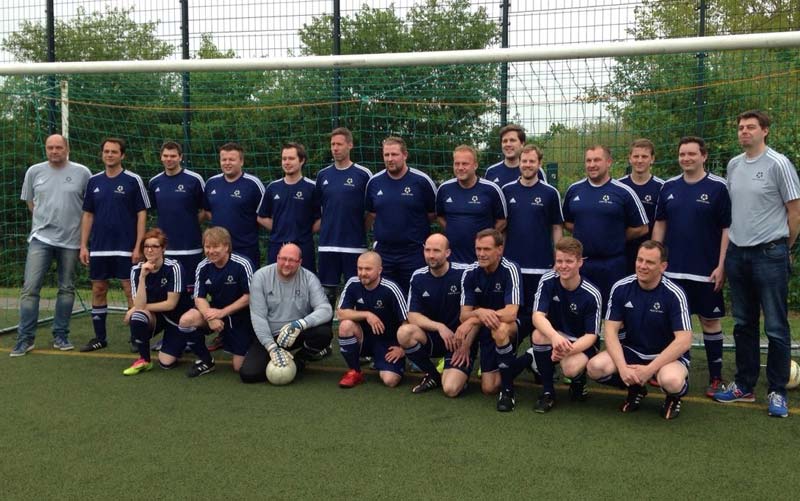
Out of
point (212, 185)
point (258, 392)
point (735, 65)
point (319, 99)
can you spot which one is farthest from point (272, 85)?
point (735, 65)

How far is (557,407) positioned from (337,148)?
2.57 m

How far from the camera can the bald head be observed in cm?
602

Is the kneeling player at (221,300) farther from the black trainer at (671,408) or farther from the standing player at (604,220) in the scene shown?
the black trainer at (671,408)

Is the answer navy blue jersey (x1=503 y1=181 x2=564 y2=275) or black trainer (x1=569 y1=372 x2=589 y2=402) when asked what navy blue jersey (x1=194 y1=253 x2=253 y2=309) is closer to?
navy blue jersey (x1=503 y1=181 x2=564 y2=275)

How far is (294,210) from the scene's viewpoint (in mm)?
5871

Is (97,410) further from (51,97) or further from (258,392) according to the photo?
(51,97)

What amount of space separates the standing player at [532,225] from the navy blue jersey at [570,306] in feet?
1.57

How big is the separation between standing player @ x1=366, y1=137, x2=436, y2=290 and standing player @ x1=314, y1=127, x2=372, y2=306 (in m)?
0.18

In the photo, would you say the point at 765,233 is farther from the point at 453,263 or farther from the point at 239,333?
the point at 239,333

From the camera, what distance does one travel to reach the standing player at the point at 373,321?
16.7 feet

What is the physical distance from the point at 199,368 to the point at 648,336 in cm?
322

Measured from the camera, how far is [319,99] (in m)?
7.32

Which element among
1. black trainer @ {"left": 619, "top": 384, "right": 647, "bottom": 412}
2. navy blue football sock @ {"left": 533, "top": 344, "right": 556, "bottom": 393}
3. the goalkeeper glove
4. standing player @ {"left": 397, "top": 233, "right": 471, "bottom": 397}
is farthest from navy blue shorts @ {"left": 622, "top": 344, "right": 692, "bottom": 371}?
the goalkeeper glove

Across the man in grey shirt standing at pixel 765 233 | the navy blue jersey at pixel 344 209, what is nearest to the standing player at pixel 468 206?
the navy blue jersey at pixel 344 209
